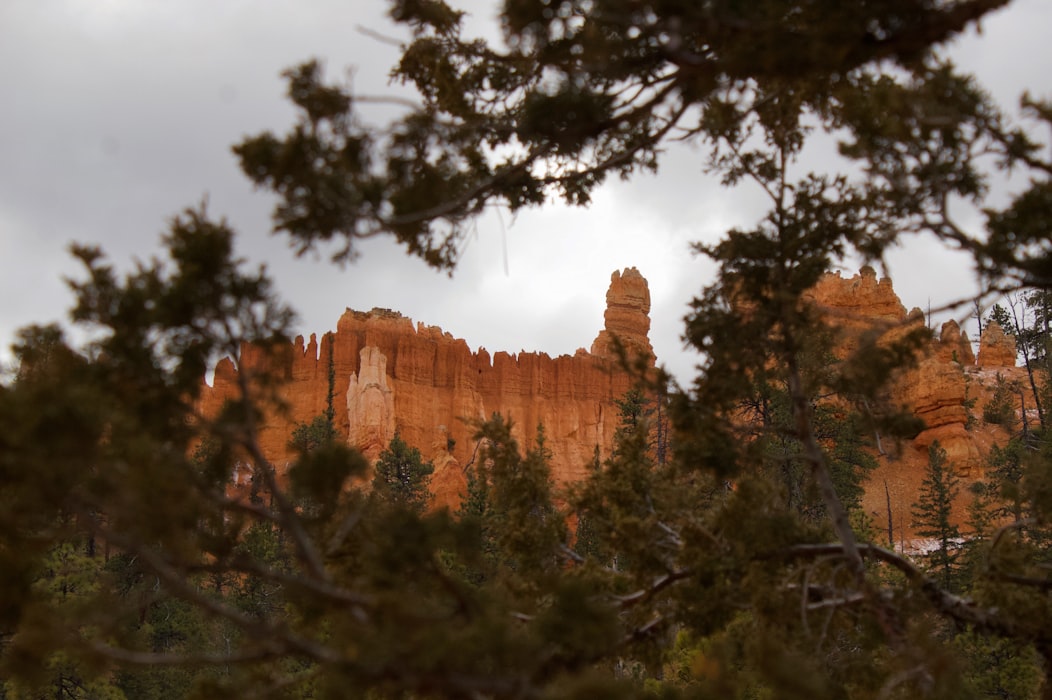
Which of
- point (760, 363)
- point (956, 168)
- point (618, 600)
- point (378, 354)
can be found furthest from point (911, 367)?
point (378, 354)

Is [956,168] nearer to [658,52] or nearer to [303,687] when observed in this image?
[658,52]

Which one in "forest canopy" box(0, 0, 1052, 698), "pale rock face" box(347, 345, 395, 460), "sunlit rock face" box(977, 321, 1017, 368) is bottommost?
"forest canopy" box(0, 0, 1052, 698)

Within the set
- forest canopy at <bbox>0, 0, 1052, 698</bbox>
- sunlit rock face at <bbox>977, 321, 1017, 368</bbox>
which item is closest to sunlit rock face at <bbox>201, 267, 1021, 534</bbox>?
sunlit rock face at <bbox>977, 321, 1017, 368</bbox>

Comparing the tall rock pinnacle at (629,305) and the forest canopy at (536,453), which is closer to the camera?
the forest canopy at (536,453)

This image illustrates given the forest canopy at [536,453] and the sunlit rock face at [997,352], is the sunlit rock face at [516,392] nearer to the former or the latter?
the sunlit rock face at [997,352]

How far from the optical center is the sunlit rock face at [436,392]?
58906 millimetres

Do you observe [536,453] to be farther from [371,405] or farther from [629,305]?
[629,305]

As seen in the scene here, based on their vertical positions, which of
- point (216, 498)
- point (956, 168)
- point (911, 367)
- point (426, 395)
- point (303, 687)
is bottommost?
point (303, 687)

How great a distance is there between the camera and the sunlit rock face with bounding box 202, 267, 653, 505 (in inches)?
2319

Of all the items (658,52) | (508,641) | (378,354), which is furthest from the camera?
(378,354)

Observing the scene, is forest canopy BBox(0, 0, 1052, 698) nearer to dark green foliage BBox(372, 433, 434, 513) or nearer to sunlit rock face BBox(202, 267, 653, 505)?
dark green foliage BBox(372, 433, 434, 513)

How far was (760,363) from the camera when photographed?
897 cm

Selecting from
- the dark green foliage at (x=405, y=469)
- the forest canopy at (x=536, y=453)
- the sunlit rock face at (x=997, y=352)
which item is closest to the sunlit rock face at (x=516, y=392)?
the sunlit rock face at (x=997, y=352)

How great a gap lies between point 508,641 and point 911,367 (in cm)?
516
